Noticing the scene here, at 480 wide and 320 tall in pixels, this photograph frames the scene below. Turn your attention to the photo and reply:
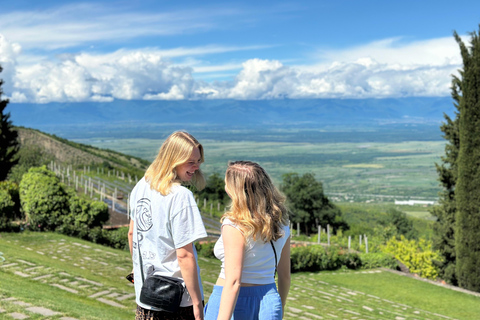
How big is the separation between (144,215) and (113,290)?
18.8 ft

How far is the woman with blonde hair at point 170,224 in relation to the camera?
279 centimetres

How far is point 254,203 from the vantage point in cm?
282

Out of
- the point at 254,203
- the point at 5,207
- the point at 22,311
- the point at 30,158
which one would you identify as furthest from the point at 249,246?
the point at 30,158

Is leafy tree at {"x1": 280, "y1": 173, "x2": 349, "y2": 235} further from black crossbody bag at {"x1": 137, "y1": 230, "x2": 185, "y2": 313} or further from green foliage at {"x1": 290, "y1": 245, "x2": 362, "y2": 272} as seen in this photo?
black crossbody bag at {"x1": 137, "y1": 230, "x2": 185, "y2": 313}

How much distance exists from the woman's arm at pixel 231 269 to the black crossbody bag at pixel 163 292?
31cm

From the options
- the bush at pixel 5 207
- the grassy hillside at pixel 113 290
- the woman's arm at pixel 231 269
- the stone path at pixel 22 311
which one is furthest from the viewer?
the bush at pixel 5 207

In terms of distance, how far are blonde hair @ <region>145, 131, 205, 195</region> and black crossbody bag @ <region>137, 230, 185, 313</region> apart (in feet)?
1.93

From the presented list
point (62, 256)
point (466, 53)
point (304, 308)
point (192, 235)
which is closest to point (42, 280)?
point (62, 256)

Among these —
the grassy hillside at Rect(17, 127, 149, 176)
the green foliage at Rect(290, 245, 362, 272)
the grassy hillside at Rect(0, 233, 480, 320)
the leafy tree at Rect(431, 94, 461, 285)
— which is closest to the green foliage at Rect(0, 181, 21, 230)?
the grassy hillside at Rect(0, 233, 480, 320)

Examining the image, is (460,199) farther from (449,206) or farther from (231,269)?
(231,269)

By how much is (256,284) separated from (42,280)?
22.0 feet

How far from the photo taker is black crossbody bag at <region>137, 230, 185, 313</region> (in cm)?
285

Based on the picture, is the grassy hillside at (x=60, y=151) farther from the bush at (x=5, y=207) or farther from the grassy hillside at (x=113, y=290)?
the grassy hillside at (x=113, y=290)

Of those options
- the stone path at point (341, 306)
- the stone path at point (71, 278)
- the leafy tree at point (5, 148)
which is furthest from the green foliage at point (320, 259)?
the leafy tree at point (5, 148)
